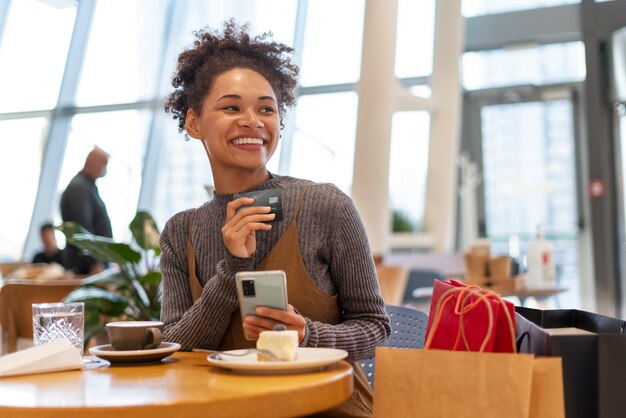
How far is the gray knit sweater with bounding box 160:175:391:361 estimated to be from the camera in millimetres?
1678

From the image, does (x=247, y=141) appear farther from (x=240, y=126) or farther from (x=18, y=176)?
(x=18, y=176)

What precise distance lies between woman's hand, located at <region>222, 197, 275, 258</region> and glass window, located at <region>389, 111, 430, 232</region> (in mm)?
7041

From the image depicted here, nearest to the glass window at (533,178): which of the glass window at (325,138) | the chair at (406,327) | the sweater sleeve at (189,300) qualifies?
the glass window at (325,138)

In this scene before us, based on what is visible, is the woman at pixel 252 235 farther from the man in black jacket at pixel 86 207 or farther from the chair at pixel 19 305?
the man in black jacket at pixel 86 207

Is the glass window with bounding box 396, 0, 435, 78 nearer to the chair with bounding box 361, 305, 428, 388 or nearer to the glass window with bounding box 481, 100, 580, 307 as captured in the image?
the glass window with bounding box 481, 100, 580, 307

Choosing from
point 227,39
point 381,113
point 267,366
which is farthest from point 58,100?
point 267,366

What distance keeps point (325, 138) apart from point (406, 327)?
6.49 meters

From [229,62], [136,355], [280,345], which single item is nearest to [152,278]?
[229,62]

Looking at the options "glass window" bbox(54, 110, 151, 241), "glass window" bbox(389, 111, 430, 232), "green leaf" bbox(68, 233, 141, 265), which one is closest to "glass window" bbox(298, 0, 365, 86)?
"glass window" bbox(389, 111, 430, 232)

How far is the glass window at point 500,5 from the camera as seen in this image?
339 inches

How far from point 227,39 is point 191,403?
1090mm

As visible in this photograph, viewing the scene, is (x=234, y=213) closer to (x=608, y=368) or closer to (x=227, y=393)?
(x=227, y=393)

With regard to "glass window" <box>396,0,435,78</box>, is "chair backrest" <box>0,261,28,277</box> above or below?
below

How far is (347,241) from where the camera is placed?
1753mm
